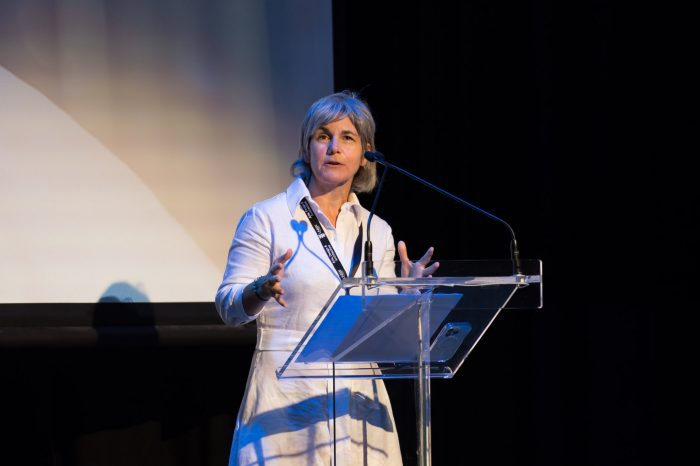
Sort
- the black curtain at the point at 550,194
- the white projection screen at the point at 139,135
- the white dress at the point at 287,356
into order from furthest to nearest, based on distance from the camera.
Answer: the white projection screen at the point at 139,135
the black curtain at the point at 550,194
the white dress at the point at 287,356

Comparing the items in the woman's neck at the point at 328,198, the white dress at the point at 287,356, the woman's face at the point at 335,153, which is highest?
the woman's face at the point at 335,153

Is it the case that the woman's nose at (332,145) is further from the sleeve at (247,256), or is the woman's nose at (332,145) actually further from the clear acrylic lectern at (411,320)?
the clear acrylic lectern at (411,320)

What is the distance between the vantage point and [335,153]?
258 cm

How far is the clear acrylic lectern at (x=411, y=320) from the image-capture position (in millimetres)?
1723

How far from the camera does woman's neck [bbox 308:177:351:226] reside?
263cm

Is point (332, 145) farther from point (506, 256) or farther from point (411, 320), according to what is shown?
point (506, 256)

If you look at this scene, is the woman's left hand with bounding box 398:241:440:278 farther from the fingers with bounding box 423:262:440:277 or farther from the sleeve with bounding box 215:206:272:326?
the sleeve with bounding box 215:206:272:326

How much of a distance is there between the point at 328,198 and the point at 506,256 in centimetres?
144

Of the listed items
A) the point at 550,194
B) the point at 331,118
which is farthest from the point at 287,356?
the point at 550,194

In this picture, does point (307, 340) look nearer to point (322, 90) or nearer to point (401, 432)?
point (401, 432)

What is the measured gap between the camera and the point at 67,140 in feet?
12.1

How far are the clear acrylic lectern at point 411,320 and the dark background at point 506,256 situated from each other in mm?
1666

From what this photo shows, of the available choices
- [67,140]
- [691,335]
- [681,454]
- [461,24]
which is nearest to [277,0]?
[461,24]

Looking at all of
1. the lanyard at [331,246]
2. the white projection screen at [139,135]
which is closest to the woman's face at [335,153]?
the lanyard at [331,246]
